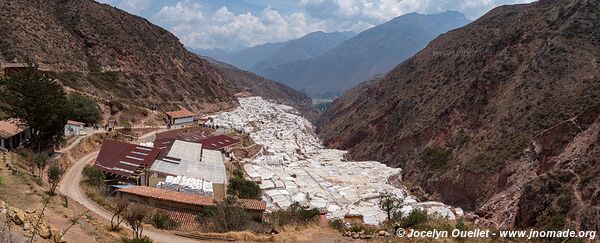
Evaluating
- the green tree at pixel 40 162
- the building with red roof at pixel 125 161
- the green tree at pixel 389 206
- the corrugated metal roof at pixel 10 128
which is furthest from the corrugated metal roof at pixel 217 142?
the green tree at pixel 389 206

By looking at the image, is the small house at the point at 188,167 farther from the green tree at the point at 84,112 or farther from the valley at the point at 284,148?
the green tree at the point at 84,112

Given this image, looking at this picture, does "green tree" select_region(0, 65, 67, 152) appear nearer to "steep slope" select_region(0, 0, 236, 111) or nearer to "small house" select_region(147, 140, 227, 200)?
"small house" select_region(147, 140, 227, 200)

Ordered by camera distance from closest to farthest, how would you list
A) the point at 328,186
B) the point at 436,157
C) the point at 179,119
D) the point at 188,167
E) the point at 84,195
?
the point at 84,195, the point at 188,167, the point at 328,186, the point at 436,157, the point at 179,119

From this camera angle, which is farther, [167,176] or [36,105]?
[167,176]

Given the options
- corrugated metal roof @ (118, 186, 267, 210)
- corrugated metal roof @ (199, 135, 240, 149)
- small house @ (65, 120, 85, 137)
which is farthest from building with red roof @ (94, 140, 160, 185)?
corrugated metal roof @ (199, 135, 240, 149)

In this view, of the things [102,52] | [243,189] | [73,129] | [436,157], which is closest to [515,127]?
[436,157]

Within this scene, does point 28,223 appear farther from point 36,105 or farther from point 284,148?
point 284,148
